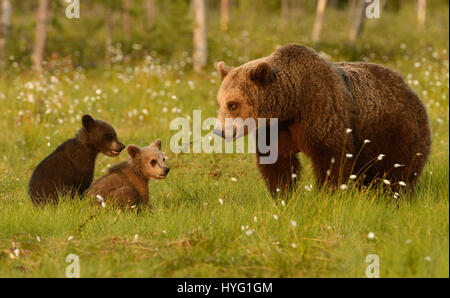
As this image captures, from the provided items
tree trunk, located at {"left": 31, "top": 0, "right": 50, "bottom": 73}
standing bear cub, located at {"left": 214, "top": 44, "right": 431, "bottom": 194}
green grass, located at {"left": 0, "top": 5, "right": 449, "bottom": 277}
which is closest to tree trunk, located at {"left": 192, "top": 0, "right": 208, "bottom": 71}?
tree trunk, located at {"left": 31, "top": 0, "right": 50, "bottom": 73}

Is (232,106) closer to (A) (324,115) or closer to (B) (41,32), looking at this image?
(A) (324,115)

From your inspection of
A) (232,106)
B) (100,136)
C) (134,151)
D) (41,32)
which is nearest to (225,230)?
(232,106)

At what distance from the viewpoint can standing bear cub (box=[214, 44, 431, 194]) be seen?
5.79 m

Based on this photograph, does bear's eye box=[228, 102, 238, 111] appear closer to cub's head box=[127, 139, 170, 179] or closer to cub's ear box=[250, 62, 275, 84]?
cub's ear box=[250, 62, 275, 84]

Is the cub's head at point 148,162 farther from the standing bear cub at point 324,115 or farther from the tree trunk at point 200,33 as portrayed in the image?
the tree trunk at point 200,33

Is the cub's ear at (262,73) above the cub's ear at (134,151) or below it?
above

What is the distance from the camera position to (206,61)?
16.7m

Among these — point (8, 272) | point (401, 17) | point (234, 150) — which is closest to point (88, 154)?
point (8, 272)

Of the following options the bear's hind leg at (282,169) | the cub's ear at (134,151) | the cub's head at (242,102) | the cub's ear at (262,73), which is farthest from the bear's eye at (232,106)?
the cub's ear at (134,151)

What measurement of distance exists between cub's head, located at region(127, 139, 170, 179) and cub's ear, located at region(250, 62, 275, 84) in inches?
55.2

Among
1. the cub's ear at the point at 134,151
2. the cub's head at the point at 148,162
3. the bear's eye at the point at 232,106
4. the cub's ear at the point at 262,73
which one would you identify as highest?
the cub's ear at the point at 262,73

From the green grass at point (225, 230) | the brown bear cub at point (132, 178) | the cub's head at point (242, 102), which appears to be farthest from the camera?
the brown bear cub at point (132, 178)

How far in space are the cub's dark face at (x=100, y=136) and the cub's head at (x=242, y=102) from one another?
1.57m

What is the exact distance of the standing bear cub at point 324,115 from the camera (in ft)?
19.0
